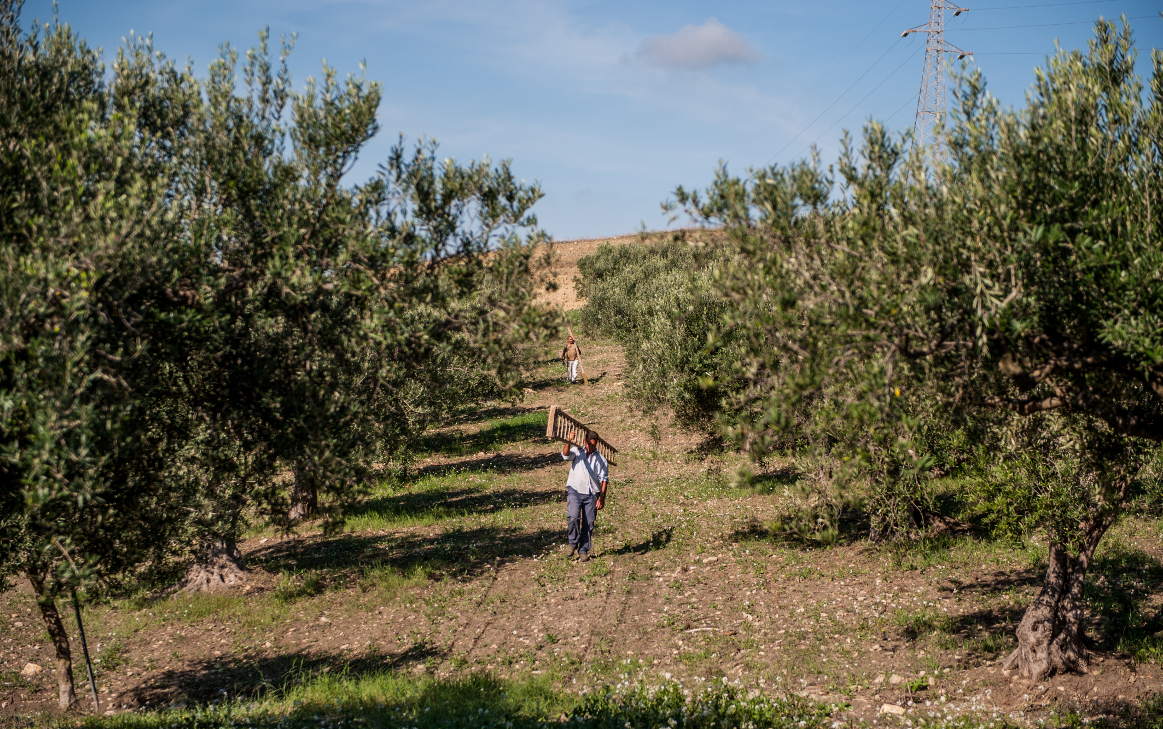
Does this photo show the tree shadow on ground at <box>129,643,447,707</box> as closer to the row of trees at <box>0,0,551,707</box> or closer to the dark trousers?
the row of trees at <box>0,0,551,707</box>

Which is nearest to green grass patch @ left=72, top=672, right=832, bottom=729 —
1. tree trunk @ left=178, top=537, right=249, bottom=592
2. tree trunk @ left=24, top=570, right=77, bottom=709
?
tree trunk @ left=24, top=570, right=77, bottom=709

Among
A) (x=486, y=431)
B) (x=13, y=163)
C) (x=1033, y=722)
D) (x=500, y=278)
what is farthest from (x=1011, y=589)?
(x=486, y=431)

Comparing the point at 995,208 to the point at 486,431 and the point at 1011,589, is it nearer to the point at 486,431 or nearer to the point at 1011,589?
the point at 1011,589

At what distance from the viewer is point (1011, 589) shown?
1544 cm

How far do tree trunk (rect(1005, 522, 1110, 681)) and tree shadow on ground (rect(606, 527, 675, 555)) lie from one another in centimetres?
979

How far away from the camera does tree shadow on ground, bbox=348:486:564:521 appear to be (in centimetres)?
2542

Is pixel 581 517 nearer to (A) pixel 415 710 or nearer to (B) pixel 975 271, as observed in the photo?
(A) pixel 415 710

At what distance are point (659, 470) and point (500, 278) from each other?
20.2 m

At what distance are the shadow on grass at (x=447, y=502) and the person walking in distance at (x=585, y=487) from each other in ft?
21.2

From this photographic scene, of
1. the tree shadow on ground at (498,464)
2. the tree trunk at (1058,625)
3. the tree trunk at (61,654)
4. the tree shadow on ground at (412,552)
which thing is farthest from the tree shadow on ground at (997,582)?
the tree shadow on ground at (498,464)

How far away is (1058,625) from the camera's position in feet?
38.0

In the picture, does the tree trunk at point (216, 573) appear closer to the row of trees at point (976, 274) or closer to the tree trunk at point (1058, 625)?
the row of trees at point (976, 274)

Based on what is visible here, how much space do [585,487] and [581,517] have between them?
52.5 inches

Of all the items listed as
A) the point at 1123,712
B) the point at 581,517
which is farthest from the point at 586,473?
the point at 1123,712
